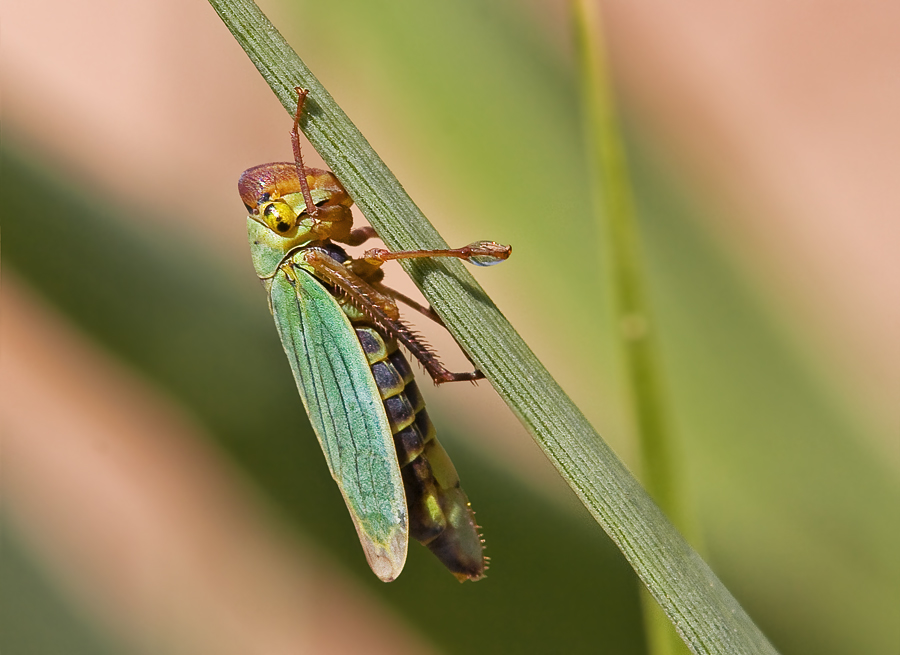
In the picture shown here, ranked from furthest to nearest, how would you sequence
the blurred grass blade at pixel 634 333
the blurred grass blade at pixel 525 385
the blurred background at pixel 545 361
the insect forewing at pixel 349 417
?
the blurred background at pixel 545 361, the insect forewing at pixel 349 417, the blurred grass blade at pixel 634 333, the blurred grass blade at pixel 525 385

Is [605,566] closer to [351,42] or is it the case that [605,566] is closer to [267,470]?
[267,470]

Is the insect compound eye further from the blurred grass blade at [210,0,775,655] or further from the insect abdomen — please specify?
the blurred grass blade at [210,0,775,655]

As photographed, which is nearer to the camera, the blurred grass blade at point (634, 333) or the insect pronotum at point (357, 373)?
the blurred grass blade at point (634, 333)

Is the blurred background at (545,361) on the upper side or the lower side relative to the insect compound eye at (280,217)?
lower

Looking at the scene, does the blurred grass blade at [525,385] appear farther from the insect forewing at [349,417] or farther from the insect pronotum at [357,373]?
the insect forewing at [349,417]

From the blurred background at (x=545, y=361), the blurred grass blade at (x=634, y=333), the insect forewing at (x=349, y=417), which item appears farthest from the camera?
the blurred background at (x=545, y=361)

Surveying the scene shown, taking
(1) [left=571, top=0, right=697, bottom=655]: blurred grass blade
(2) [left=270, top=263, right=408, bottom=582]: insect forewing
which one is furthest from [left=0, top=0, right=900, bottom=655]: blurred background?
(1) [left=571, top=0, right=697, bottom=655]: blurred grass blade

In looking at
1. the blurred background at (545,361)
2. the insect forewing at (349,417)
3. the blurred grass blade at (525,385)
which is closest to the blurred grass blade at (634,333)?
the blurred grass blade at (525,385)

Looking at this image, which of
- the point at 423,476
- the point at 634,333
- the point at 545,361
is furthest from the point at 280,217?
the point at 545,361

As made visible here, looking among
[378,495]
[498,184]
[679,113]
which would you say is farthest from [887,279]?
[378,495]
